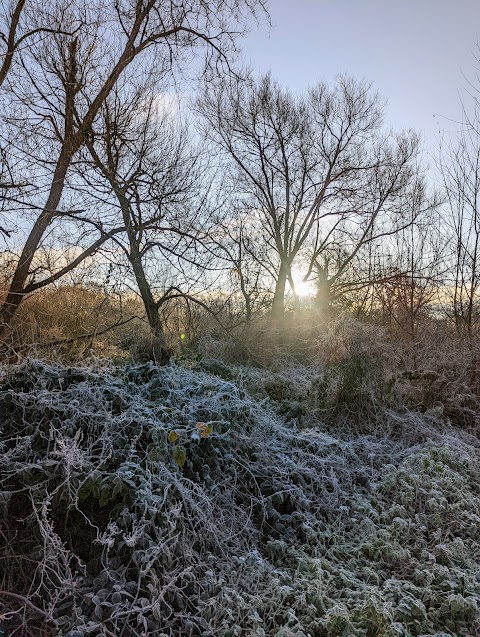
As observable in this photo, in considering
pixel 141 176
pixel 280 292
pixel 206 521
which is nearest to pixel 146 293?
pixel 141 176

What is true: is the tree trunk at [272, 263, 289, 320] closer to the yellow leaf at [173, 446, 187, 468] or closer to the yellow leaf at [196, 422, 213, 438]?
the yellow leaf at [196, 422, 213, 438]

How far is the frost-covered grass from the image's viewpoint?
2.28 m

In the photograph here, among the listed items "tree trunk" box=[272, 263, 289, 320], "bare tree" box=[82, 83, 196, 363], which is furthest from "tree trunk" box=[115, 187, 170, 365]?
"tree trunk" box=[272, 263, 289, 320]

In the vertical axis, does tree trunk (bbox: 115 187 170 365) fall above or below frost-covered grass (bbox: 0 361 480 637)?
above

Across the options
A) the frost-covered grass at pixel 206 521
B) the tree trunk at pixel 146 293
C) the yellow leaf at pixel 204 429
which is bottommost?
the frost-covered grass at pixel 206 521

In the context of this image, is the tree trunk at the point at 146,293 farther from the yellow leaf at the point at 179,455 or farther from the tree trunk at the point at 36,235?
the yellow leaf at the point at 179,455

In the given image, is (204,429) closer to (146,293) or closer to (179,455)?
(179,455)

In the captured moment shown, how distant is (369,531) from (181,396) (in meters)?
1.72

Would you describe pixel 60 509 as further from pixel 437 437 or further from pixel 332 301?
pixel 332 301

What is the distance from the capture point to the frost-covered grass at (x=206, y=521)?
2.28 meters

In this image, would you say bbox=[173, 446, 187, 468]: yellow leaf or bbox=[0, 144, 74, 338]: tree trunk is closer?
bbox=[173, 446, 187, 468]: yellow leaf

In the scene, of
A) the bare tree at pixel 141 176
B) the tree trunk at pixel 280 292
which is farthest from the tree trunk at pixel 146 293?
the tree trunk at pixel 280 292

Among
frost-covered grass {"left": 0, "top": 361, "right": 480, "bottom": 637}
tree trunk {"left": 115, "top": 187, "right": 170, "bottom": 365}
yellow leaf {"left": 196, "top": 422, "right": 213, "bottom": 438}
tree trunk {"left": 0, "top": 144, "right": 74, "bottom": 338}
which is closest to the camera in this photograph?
frost-covered grass {"left": 0, "top": 361, "right": 480, "bottom": 637}

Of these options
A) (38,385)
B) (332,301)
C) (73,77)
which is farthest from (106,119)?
(332,301)
